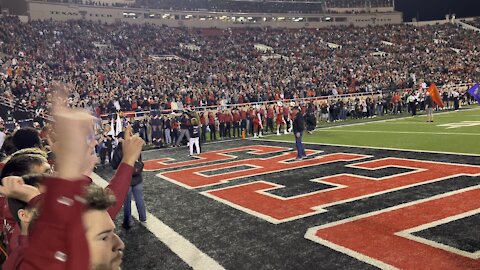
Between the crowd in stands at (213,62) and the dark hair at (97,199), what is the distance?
14.4 m

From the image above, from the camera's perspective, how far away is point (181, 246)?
6.16m

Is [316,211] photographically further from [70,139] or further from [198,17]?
[198,17]

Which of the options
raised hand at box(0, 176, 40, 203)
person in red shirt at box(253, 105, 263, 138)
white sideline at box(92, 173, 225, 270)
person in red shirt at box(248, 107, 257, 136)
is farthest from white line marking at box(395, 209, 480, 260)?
person in red shirt at box(248, 107, 257, 136)

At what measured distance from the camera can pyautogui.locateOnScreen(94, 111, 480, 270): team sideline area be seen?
Result: 5398 mm

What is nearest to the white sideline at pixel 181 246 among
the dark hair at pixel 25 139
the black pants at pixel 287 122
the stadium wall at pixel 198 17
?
the dark hair at pixel 25 139

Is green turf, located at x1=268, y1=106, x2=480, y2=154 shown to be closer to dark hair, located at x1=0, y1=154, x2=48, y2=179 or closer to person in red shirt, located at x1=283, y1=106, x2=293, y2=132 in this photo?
person in red shirt, located at x1=283, y1=106, x2=293, y2=132

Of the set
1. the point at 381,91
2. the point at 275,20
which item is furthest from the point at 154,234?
the point at 275,20

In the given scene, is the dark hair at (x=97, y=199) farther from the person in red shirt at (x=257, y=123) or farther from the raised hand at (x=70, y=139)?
the person in red shirt at (x=257, y=123)

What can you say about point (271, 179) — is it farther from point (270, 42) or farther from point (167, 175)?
point (270, 42)

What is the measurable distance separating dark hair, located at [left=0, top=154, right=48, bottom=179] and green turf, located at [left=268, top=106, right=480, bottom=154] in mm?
11977

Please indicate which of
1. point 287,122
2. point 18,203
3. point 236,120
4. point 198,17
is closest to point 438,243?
point 18,203

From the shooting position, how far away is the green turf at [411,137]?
1346 centimetres

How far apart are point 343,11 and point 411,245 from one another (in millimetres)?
65490

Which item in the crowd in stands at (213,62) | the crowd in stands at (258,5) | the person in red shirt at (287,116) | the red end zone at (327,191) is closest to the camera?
the red end zone at (327,191)
